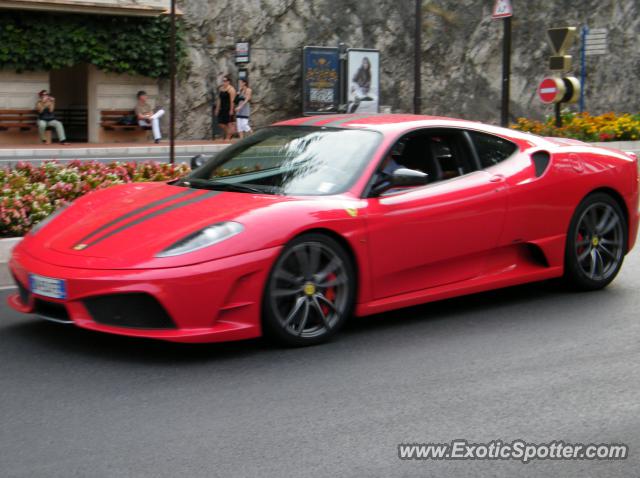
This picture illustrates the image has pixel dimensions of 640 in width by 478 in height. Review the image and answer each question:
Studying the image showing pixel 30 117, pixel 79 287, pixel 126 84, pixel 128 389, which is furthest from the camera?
pixel 126 84

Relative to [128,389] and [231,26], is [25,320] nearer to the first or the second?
[128,389]

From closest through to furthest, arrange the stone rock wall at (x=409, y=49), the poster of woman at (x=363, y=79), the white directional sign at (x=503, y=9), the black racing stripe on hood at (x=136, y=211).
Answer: the black racing stripe on hood at (x=136, y=211) < the white directional sign at (x=503, y=9) < the stone rock wall at (x=409, y=49) < the poster of woman at (x=363, y=79)

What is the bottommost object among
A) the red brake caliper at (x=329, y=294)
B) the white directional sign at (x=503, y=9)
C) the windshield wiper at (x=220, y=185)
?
the red brake caliper at (x=329, y=294)

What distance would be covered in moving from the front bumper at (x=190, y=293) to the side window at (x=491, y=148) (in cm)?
193

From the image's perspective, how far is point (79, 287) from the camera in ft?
17.1

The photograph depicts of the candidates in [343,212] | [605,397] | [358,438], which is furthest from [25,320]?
[605,397]

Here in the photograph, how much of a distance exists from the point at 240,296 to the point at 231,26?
2682 cm

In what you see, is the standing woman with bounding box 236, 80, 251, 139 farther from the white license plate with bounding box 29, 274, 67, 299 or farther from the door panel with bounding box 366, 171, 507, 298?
the white license plate with bounding box 29, 274, 67, 299

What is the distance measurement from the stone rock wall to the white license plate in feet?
81.6

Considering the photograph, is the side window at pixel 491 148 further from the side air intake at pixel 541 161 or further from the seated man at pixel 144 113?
the seated man at pixel 144 113

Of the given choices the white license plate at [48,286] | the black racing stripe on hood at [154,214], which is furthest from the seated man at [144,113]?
the white license plate at [48,286]

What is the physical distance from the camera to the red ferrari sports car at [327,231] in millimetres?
5254

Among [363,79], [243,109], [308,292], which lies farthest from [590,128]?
[308,292]

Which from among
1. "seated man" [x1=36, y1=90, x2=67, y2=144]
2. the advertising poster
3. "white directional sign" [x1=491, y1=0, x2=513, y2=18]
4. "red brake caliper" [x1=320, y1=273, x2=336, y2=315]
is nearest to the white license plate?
"red brake caliper" [x1=320, y1=273, x2=336, y2=315]
